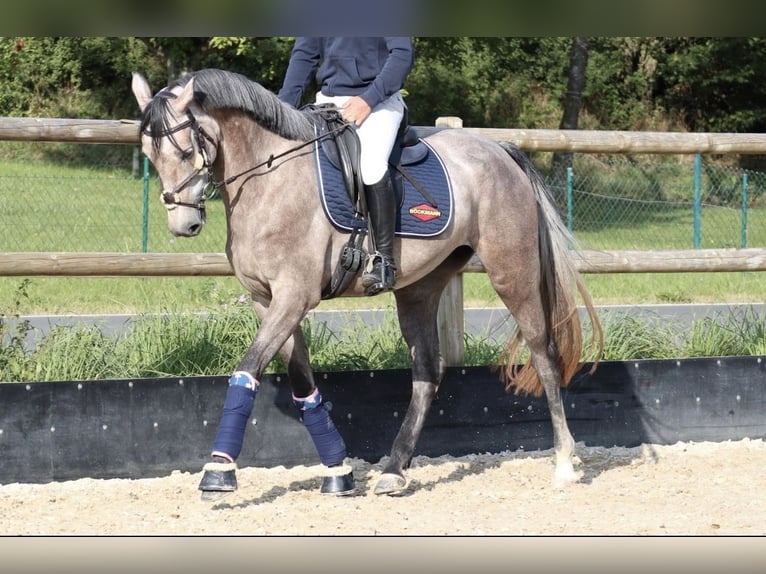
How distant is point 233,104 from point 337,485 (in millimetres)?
2023

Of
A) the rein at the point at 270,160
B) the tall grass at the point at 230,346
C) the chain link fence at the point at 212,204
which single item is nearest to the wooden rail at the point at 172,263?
the tall grass at the point at 230,346

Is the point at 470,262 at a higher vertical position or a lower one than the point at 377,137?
lower

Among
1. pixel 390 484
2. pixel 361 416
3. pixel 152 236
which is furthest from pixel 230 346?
pixel 152 236

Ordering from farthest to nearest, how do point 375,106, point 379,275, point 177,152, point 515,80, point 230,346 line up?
1. point 515,80
2. point 230,346
3. point 375,106
4. point 379,275
5. point 177,152

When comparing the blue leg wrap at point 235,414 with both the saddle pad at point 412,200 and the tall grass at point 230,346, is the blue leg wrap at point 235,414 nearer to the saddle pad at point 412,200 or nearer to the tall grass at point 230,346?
the saddle pad at point 412,200

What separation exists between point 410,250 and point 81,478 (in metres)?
2.19

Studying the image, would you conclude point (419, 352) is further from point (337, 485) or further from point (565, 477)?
point (565, 477)

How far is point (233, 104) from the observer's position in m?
5.17

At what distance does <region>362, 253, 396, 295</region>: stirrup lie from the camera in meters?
5.43

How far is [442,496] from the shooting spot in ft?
19.1

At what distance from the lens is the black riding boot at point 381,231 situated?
17.9ft

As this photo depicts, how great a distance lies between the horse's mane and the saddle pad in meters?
0.17

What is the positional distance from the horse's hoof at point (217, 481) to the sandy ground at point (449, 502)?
149 millimetres
